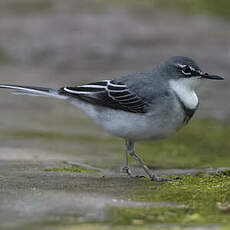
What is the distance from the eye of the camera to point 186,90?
22.8ft

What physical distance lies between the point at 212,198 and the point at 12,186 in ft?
6.78

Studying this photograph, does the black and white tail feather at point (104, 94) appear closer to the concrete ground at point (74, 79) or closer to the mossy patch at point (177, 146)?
the concrete ground at point (74, 79)

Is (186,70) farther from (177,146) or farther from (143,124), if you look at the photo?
(177,146)

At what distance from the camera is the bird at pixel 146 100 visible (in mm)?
6770

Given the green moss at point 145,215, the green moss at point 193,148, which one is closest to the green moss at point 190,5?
the green moss at point 193,148

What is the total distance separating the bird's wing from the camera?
696cm

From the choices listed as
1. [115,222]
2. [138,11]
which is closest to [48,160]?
[115,222]

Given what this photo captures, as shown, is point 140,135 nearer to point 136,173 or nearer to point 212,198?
point 136,173

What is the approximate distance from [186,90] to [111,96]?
0.96 meters

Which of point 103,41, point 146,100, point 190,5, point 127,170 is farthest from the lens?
point 190,5

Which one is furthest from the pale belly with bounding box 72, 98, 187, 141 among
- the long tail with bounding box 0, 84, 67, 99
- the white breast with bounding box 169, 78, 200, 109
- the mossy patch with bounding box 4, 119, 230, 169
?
the mossy patch with bounding box 4, 119, 230, 169

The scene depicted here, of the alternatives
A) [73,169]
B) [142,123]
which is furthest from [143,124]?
[73,169]

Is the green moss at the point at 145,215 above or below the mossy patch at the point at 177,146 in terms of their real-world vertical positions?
below

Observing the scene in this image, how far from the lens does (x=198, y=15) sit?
61.9ft
